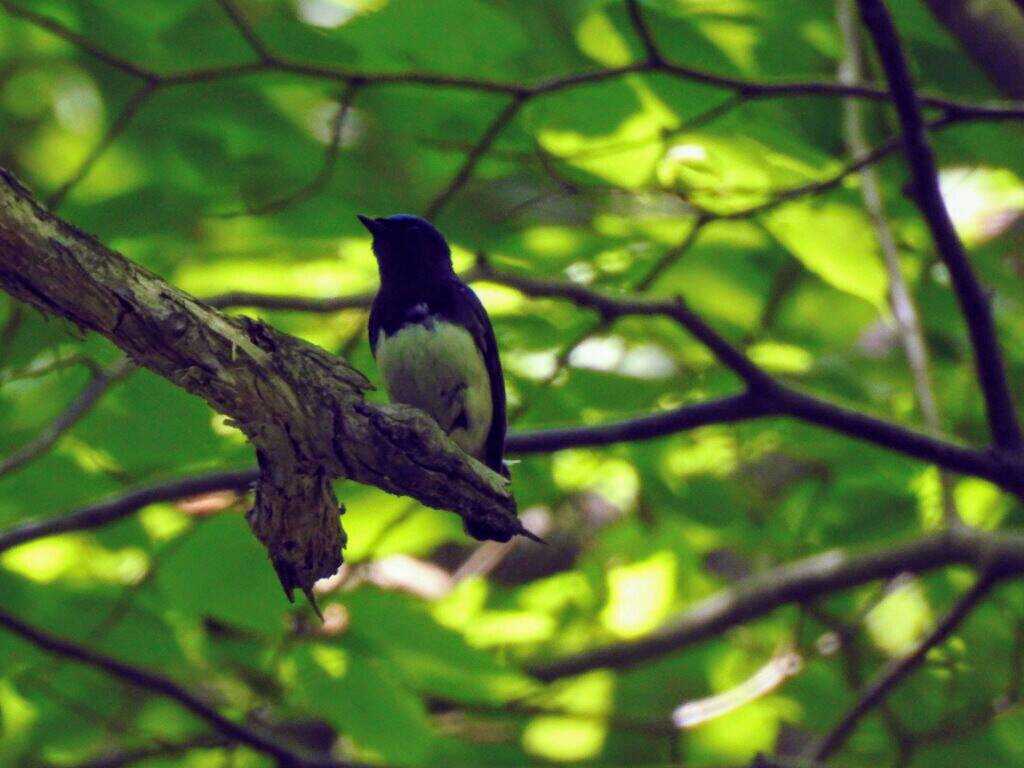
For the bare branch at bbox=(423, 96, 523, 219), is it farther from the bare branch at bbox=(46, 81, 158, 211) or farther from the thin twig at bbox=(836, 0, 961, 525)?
the thin twig at bbox=(836, 0, 961, 525)

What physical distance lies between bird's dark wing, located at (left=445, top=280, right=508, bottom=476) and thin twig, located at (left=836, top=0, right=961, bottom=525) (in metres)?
1.20

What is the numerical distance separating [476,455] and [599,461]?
36.7 inches

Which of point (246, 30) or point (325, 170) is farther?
point (325, 170)

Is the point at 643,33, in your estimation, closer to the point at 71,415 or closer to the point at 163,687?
the point at 71,415

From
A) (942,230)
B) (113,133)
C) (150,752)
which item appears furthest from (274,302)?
(942,230)

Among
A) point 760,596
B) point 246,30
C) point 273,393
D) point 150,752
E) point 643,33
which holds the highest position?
point 246,30

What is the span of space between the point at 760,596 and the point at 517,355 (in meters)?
1.14

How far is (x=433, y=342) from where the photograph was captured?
3.94 metres

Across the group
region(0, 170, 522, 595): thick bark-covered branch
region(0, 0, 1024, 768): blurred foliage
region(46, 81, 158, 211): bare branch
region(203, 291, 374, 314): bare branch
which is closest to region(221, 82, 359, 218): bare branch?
region(0, 0, 1024, 768): blurred foliage

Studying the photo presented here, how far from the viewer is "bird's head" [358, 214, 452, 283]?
4.04 metres

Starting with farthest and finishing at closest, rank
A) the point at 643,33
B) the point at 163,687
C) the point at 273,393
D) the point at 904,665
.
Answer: the point at 904,665, the point at 163,687, the point at 643,33, the point at 273,393

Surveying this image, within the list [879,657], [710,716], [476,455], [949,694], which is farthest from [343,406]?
[879,657]

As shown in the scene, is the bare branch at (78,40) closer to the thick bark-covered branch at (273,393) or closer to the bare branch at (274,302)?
the bare branch at (274,302)

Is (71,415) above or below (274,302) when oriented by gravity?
below
